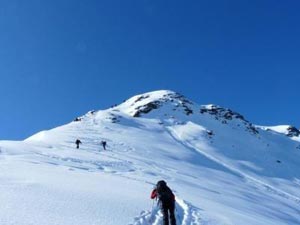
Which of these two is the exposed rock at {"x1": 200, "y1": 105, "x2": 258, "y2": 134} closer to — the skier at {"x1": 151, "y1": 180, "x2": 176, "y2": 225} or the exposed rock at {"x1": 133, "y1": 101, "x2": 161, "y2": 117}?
the exposed rock at {"x1": 133, "y1": 101, "x2": 161, "y2": 117}

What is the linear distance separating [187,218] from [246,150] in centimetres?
7134

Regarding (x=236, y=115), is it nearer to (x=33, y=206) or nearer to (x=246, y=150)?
(x=246, y=150)

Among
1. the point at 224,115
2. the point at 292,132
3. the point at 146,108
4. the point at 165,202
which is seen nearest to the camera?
the point at 165,202

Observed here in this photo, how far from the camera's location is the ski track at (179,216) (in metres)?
14.0

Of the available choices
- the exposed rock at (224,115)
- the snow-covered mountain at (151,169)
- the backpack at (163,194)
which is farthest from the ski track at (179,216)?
the exposed rock at (224,115)

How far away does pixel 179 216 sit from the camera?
16203mm

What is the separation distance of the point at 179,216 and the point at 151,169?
21.3m

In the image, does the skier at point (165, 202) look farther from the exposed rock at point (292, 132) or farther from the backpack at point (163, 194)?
the exposed rock at point (292, 132)

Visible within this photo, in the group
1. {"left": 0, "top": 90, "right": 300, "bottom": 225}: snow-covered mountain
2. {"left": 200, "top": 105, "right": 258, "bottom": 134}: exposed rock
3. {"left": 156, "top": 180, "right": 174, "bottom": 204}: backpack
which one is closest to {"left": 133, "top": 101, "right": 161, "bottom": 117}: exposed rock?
{"left": 0, "top": 90, "right": 300, "bottom": 225}: snow-covered mountain

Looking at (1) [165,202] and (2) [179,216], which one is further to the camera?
(2) [179,216]

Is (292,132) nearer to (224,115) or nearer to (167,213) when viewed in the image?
(224,115)

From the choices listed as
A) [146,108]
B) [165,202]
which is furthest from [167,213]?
[146,108]

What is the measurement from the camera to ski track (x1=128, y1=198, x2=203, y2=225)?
14047 millimetres

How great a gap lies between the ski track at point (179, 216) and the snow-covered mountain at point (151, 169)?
0.04 meters
